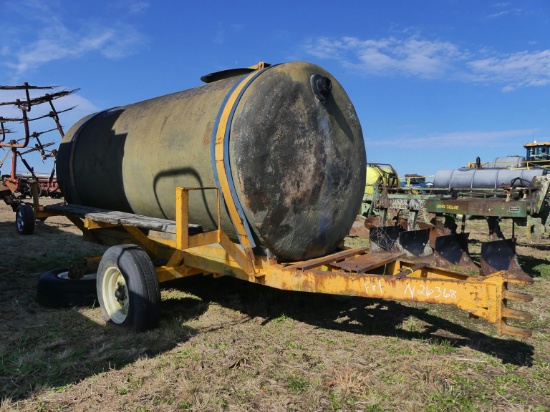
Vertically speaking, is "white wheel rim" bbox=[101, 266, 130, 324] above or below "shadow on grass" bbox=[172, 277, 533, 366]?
above

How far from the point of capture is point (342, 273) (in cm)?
357

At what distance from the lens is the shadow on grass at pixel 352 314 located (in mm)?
3961

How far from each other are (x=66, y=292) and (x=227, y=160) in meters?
2.68

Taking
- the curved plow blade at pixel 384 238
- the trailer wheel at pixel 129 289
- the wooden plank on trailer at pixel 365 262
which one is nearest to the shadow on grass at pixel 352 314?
the wooden plank on trailer at pixel 365 262

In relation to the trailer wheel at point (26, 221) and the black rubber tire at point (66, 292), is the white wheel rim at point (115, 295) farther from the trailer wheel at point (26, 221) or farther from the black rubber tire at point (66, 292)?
the trailer wheel at point (26, 221)

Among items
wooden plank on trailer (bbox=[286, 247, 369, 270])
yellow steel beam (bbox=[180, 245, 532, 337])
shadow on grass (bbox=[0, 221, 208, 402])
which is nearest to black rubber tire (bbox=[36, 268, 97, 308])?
shadow on grass (bbox=[0, 221, 208, 402])

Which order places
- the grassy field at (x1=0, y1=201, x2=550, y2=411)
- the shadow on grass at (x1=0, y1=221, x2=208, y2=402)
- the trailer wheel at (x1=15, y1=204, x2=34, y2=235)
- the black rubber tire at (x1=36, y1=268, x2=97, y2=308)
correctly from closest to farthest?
the grassy field at (x1=0, y1=201, x2=550, y2=411) < the shadow on grass at (x1=0, y1=221, x2=208, y2=402) < the black rubber tire at (x1=36, y1=268, x2=97, y2=308) < the trailer wheel at (x1=15, y1=204, x2=34, y2=235)

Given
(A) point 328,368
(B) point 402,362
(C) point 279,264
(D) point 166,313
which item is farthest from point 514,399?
(D) point 166,313

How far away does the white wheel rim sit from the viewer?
440 centimetres

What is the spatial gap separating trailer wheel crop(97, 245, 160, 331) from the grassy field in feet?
0.48

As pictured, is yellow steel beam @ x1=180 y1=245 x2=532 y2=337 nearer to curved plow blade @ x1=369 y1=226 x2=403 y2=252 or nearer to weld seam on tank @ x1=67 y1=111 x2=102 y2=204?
curved plow blade @ x1=369 y1=226 x2=403 y2=252

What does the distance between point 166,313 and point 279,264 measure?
5.11 feet

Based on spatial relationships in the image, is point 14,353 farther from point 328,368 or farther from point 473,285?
point 473,285

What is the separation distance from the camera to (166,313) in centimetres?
476
